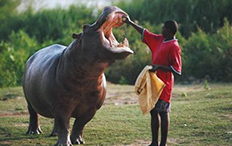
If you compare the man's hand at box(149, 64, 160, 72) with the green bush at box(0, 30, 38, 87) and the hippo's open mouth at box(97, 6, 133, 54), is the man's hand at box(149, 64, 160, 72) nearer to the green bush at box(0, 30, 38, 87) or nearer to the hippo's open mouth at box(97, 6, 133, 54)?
the hippo's open mouth at box(97, 6, 133, 54)

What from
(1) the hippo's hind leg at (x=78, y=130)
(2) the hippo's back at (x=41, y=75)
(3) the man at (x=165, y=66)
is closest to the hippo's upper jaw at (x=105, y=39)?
(3) the man at (x=165, y=66)

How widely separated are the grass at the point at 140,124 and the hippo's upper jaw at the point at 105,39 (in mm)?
1307

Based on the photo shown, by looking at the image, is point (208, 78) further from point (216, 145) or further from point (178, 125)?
point (216, 145)

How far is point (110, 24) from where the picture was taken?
17.4ft

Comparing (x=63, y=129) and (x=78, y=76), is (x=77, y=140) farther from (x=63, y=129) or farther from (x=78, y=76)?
(x=78, y=76)

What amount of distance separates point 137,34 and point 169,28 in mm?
9944

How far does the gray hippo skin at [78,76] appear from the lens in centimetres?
528

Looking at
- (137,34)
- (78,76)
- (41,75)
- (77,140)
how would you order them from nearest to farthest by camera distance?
(78,76) < (77,140) < (41,75) < (137,34)

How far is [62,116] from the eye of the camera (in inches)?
227

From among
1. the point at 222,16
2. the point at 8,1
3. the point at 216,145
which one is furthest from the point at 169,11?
the point at 216,145

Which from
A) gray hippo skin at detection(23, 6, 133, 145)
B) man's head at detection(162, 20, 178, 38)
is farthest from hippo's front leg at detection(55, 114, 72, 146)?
man's head at detection(162, 20, 178, 38)

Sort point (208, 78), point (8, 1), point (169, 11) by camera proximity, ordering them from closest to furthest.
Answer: point (208, 78) → point (169, 11) → point (8, 1)

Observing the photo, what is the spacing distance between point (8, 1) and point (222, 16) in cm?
905

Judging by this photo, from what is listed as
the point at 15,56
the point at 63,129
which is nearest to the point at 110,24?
the point at 63,129
